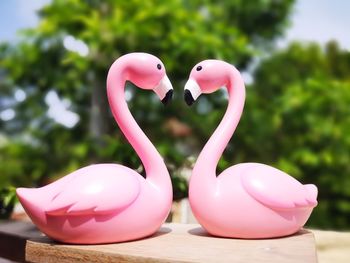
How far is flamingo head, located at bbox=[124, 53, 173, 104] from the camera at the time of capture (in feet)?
4.66

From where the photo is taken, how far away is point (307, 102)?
180 inches

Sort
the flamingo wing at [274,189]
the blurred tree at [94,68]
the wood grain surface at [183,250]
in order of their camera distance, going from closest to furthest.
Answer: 1. the wood grain surface at [183,250]
2. the flamingo wing at [274,189]
3. the blurred tree at [94,68]

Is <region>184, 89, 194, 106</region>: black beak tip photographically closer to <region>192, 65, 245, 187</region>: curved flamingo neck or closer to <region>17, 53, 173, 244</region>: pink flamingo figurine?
<region>17, 53, 173, 244</region>: pink flamingo figurine

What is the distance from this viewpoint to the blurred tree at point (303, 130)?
452cm

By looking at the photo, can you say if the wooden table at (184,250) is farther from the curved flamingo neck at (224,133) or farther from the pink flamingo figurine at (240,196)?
the curved flamingo neck at (224,133)

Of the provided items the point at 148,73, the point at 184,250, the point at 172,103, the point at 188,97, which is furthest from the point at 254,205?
the point at 172,103

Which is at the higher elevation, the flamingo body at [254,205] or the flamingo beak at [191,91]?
the flamingo beak at [191,91]

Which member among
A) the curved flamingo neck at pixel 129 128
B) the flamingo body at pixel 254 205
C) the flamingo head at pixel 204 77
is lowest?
the flamingo body at pixel 254 205

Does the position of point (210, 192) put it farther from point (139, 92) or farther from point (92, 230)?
point (139, 92)

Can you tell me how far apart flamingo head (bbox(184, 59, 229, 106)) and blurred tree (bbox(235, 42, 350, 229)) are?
3.05 m

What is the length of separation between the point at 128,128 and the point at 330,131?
3.45 m

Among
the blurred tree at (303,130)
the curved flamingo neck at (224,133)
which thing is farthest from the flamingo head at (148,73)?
the blurred tree at (303,130)

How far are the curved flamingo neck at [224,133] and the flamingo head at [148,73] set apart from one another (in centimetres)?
23

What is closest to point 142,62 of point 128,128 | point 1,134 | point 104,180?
point 128,128
